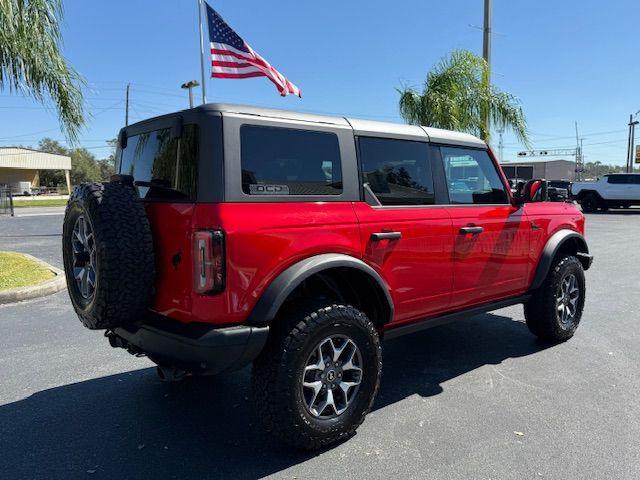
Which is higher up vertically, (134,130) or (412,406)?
(134,130)

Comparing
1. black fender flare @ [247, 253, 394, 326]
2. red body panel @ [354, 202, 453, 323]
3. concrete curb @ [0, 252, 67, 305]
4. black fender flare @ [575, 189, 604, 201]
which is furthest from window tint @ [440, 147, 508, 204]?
black fender flare @ [575, 189, 604, 201]

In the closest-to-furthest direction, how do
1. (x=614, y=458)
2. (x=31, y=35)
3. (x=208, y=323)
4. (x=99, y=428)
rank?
1. (x=208, y=323)
2. (x=614, y=458)
3. (x=99, y=428)
4. (x=31, y=35)

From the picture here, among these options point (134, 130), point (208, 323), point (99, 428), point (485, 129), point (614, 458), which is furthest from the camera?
point (485, 129)

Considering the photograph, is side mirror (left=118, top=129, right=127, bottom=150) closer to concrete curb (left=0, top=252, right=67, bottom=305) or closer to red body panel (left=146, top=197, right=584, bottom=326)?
red body panel (left=146, top=197, right=584, bottom=326)

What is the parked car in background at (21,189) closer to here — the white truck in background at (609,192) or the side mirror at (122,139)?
the white truck in background at (609,192)

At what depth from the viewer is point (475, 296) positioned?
397 cm

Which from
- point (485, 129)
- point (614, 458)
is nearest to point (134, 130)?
point (614, 458)

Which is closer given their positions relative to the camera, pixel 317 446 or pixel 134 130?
pixel 317 446

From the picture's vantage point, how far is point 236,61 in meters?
10.8

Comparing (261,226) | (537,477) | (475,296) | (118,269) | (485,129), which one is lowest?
(537,477)

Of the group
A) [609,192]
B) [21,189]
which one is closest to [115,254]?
[609,192]

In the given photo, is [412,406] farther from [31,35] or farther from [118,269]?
[31,35]

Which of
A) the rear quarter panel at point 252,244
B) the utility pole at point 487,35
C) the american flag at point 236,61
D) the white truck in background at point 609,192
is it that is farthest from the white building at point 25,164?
the rear quarter panel at point 252,244

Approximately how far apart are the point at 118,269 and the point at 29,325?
355 centimetres
